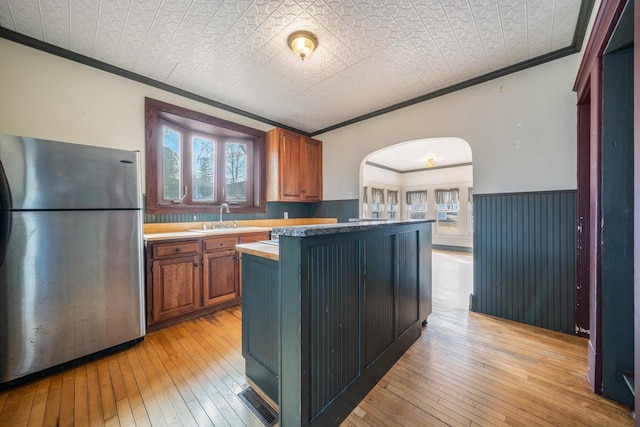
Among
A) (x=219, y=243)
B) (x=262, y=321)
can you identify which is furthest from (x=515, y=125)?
(x=219, y=243)

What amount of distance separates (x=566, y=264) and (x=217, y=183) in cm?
406

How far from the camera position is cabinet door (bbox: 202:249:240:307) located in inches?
105

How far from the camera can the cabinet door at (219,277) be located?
267 cm

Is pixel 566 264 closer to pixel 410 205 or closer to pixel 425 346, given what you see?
pixel 425 346

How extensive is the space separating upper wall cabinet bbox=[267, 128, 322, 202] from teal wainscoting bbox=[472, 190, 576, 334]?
2.50 meters

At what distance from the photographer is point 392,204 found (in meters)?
8.23

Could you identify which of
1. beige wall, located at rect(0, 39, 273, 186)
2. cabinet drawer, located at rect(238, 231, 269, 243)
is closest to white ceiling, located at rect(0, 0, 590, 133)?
beige wall, located at rect(0, 39, 273, 186)

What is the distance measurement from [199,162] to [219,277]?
161 cm

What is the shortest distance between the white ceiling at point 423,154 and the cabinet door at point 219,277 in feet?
10.3

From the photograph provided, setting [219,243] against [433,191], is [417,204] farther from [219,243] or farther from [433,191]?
[219,243]

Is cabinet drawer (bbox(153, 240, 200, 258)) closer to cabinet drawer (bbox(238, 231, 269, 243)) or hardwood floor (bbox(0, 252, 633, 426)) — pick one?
cabinet drawer (bbox(238, 231, 269, 243))

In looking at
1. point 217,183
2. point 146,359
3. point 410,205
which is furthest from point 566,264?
point 410,205

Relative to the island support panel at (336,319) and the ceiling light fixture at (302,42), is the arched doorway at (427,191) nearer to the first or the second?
the ceiling light fixture at (302,42)

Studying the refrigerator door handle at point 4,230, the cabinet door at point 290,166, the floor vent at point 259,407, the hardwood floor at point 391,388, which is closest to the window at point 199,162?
the cabinet door at point 290,166
